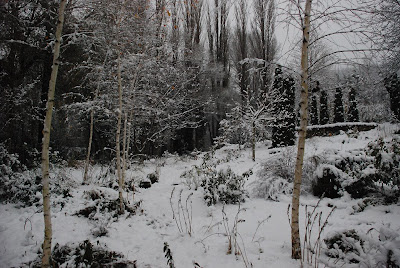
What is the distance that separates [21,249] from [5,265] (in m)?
0.31

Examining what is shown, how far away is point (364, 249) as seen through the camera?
2.38 m

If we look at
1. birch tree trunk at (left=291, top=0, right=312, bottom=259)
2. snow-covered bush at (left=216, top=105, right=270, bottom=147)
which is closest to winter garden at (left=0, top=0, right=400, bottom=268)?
birch tree trunk at (left=291, top=0, right=312, bottom=259)

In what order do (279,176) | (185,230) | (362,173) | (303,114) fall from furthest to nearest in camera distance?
(279,176)
(362,173)
(185,230)
(303,114)

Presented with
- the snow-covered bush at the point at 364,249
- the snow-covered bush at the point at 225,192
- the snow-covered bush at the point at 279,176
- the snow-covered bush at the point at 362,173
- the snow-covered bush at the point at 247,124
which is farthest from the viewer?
the snow-covered bush at the point at 247,124

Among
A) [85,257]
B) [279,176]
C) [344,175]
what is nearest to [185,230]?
[85,257]

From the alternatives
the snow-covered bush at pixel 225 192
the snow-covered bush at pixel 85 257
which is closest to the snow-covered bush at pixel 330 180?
the snow-covered bush at pixel 225 192

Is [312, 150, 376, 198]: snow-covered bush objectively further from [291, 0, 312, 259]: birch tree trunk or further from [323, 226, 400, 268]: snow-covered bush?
[291, 0, 312, 259]: birch tree trunk

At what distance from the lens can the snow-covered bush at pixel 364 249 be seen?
1833 millimetres

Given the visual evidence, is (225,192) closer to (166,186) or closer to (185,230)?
(185,230)

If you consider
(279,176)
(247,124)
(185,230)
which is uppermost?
(247,124)

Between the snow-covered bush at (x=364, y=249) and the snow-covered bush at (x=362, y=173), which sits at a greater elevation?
the snow-covered bush at (x=362, y=173)

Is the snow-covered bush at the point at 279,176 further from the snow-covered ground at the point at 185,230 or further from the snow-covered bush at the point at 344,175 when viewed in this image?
the snow-covered bush at the point at 344,175

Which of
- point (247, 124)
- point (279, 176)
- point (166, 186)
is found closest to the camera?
point (279, 176)

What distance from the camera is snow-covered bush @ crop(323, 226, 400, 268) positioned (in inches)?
72.2
